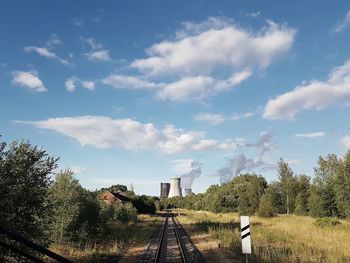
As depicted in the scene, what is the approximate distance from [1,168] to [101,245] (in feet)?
51.0

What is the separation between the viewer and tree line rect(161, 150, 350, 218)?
156 ft

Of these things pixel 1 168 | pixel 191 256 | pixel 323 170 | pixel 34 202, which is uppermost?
pixel 323 170

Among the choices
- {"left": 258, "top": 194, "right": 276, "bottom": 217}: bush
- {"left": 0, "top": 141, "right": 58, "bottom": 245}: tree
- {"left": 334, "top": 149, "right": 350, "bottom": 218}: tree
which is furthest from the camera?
{"left": 258, "top": 194, "right": 276, "bottom": 217}: bush

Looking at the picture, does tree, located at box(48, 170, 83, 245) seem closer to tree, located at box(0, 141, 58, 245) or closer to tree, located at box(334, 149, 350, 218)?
tree, located at box(0, 141, 58, 245)

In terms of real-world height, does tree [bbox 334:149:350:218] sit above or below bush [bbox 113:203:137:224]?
above

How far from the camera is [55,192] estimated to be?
83.4 feet

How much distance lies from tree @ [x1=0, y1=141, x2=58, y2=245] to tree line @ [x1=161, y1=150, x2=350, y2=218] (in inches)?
1560

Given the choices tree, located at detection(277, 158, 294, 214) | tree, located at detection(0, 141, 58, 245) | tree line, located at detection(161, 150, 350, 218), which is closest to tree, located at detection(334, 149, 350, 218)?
tree line, located at detection(161, 150, 350, 218)

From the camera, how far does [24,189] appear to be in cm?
1334

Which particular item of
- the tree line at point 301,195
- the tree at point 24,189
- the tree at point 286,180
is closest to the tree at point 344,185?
the tree line at point 301,195

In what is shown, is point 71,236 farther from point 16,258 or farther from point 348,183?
point 348,183

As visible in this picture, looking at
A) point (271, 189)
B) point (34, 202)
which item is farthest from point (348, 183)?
point (34, 202)

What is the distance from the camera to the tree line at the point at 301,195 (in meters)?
47.7

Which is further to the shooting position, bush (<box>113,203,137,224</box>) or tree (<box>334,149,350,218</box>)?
bush (<box>113,203,137,224</box>)
